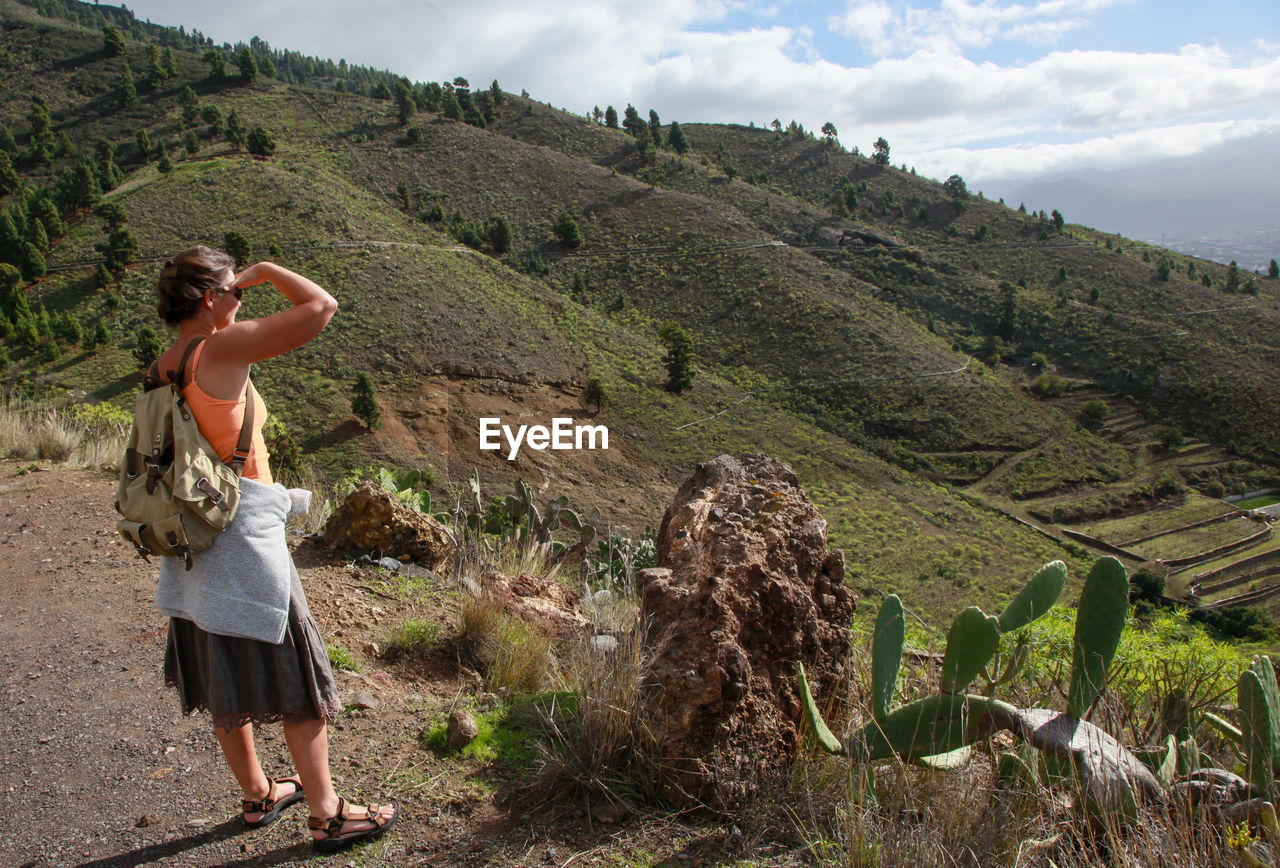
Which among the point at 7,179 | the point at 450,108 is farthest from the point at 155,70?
the point at 450,108

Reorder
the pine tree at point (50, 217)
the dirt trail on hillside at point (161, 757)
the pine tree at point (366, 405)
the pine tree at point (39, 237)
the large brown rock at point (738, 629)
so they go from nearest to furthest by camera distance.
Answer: the dirt trail on hillside at point (161, 757)
the large brown rock at point (738, 629)
the pine tree at point (366, 405)
the pine tree at point (39, 237)
the pine tree at point (50, 217)

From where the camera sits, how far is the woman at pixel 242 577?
2055 millimetres

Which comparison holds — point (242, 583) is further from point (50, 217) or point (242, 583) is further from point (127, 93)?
point (127, 93)

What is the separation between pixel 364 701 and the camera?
3.24 metres

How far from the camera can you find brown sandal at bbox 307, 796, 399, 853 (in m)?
2.27

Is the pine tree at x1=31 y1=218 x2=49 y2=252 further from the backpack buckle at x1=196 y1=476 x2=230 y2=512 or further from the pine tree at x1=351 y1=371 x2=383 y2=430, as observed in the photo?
the backpack buckle at x1=196 y1=476 x2=230 y2=512

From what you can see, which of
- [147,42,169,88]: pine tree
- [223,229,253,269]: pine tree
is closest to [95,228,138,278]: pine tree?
[223,229,253,269]: pine tree

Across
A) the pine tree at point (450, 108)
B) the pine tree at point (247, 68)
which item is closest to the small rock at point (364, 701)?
the pine tree at point (450, 108)

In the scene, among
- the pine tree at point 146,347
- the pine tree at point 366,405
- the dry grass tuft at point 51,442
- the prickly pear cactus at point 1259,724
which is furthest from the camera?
the pine tree at point 146,347

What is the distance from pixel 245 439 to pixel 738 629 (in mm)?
1639

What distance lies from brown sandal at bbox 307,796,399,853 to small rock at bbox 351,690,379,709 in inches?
34.3

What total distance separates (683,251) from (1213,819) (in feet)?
154

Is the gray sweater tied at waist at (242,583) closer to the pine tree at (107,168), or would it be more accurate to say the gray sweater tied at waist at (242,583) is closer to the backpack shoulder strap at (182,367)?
the backpack shoulder strap at (182,367)

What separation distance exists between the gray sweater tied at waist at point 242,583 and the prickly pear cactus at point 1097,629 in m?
2.35
